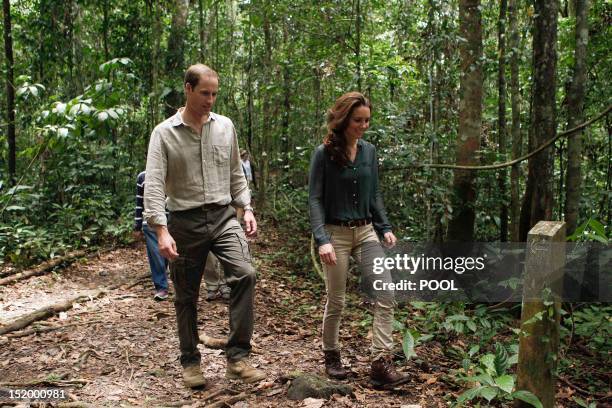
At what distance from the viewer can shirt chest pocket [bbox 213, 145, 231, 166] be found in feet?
13.3

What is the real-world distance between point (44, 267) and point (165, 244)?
589cm

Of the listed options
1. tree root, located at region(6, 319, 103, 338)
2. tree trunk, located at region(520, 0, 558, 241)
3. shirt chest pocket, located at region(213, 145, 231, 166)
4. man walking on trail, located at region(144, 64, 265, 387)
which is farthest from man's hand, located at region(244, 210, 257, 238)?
tree trunk, located at region(520, 0, 558, 241)

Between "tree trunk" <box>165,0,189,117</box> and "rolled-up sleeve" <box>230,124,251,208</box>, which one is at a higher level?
"tree trunk" <box>165,0,189,117</box>

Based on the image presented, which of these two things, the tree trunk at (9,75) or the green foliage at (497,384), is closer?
the green foliage at (497,384)

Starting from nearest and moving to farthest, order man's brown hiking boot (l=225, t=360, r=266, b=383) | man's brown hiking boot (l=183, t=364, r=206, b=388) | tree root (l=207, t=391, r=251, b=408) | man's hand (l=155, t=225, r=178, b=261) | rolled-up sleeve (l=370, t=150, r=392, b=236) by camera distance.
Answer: man's hand (l=155, t=225, r=178, b=261) → tree root (l=207, t=391, r=251, b=408) → man's brown hiking boot (l=225, t=360, r=266, b=383) → man's brown hiking boot (l=183, t=364, r=206, b=388) → rolled-up sleeve (l=370, t=150, r=392, b=236)

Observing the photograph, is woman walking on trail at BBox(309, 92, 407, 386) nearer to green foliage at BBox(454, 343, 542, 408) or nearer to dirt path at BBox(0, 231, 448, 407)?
dirt path at BBox(0, 231, 448, 407)

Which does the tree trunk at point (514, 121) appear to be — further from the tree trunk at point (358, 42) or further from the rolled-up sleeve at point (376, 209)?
the rolled-up sleeve at point (376, 209)

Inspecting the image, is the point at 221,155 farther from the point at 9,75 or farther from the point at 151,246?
the point at 9,75

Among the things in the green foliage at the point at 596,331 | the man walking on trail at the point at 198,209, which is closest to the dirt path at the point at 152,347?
the man walking on trail at the point at 198,209

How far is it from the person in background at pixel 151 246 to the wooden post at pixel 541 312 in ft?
14.5

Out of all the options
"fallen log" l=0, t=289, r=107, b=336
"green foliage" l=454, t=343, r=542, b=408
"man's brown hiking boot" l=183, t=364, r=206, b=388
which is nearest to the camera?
"green foliage" l=454, t=343, r=542, b=408

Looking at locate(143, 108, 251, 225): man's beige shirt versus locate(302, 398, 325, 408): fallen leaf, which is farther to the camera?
locate(143, 108, 251, 225): man's beige shirt

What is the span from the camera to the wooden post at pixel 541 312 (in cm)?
313

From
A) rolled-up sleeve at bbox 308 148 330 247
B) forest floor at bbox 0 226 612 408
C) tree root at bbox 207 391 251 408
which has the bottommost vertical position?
forest floor at bbox 0 226 612 408
